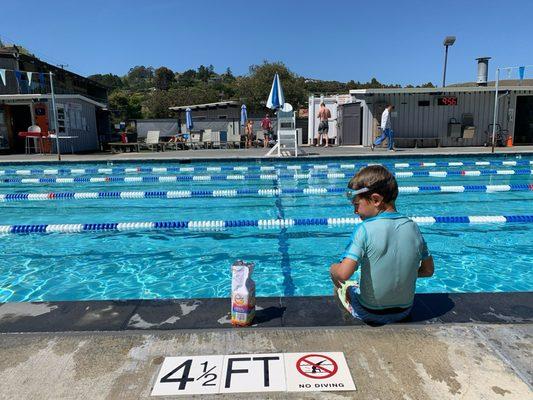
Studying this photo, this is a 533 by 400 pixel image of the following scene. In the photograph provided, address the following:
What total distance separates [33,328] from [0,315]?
1.35ft

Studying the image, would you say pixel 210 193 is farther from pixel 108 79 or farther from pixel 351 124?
pixel 108 79

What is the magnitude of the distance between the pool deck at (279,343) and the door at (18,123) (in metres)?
21.1

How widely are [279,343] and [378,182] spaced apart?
1082mm

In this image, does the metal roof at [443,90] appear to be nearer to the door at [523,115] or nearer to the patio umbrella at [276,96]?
the door at [523,115]

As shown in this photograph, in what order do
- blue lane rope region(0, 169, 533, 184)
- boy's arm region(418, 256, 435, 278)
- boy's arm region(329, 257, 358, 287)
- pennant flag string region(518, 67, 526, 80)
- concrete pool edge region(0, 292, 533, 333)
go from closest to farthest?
boy's arm region(329, 257, 358, 287) → boy's arm region(418, 256, 435, 278) → concrete pool edge region(0, 292, 533, 333) → blue lane rope region(0, 169, 533, 184) → pennant flag string region(518, 67, 526, 80)

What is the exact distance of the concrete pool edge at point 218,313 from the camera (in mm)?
2650

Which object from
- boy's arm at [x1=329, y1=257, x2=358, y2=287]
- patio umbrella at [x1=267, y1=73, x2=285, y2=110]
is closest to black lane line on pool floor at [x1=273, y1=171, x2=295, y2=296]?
boy's arm at [x1=329, y1=257, x2=358, y2=287]

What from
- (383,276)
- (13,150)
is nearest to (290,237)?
(383,276)

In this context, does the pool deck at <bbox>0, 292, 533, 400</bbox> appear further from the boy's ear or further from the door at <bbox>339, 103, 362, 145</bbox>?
the door at <bbox>339, 103, 362, 145</bbox>

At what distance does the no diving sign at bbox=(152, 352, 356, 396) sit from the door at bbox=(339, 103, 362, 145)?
64.4 feet

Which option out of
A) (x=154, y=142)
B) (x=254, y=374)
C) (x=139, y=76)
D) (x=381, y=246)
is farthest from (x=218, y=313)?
(x=139, y=76)

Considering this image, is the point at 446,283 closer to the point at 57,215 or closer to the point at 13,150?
the point at 57,215

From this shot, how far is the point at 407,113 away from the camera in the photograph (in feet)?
65.5

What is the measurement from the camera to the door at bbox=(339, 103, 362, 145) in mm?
20875
